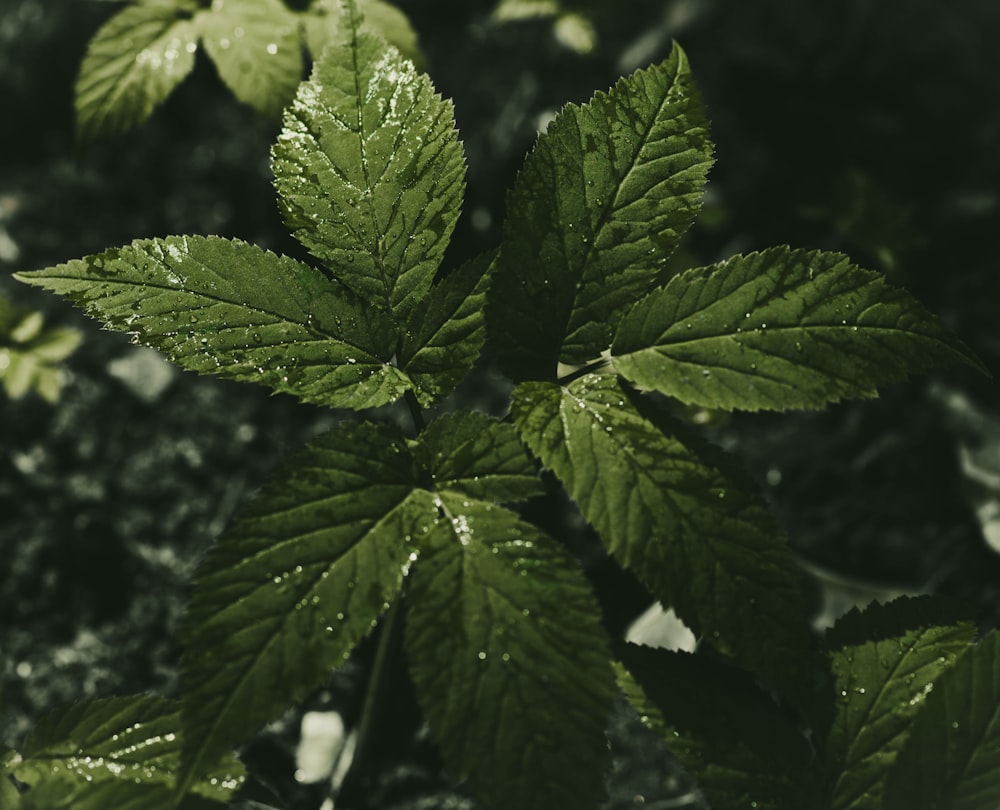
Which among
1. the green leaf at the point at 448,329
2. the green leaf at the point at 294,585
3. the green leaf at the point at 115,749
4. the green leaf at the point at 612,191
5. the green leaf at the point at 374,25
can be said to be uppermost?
the green leaf at the point at 374,25

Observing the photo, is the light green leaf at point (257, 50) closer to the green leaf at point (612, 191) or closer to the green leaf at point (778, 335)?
the green leaf at point (612, 191)

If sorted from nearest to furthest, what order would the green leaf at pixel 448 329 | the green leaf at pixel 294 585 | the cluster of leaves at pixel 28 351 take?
the green leaf at pixel 294 585, the green leaf at pixel 448 329, the cluster of leaves at pixel 28 351

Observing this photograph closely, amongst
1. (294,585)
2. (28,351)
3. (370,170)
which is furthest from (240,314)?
(28,351)

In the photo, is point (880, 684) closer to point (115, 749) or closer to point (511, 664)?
point (511, 664)

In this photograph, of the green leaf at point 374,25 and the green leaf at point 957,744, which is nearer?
the green leaf at point 957,744

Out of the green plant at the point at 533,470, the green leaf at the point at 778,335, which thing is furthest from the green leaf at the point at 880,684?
the green leaf at the point at 778,335

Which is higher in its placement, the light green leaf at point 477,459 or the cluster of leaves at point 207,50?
the cluster of leaves at point 207,50

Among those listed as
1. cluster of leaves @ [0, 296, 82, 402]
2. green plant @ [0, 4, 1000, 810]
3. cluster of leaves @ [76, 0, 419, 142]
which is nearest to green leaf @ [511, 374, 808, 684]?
green plant @ [0, 4, 1000, 810]
